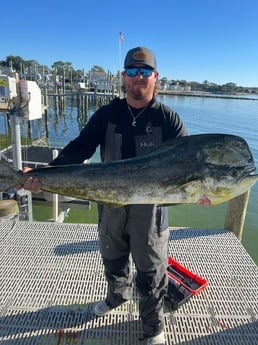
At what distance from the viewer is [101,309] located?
304 cm

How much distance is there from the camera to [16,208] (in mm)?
5551

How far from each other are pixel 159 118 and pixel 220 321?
214 centimetres

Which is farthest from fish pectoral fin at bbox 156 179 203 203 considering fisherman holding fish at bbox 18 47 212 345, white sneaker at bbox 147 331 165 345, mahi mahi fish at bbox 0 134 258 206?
white sneaker at bbox 147 331 165 345

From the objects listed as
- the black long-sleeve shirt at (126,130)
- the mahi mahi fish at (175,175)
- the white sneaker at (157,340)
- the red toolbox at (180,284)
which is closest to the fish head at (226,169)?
the mahi mahi fish at (175,175)

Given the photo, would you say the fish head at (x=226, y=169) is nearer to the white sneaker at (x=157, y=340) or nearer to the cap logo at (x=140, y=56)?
the cap logo at (x=140, y=56)

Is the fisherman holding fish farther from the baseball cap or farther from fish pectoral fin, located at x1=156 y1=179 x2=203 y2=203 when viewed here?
fish pectoral fin, located at x1=156 y1=179 x2=203 y2=203

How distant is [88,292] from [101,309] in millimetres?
408

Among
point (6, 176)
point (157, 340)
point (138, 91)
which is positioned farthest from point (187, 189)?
point (157, 340)

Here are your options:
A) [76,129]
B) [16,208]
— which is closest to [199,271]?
[16,208]

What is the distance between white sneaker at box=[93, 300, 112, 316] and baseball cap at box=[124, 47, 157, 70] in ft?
7.63

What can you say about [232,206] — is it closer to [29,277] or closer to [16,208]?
[29,277]

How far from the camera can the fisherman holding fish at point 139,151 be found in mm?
2551

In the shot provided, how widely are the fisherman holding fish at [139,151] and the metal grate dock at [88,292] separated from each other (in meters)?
0.42

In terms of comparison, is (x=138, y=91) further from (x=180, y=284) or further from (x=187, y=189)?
(x=180, y=284)
